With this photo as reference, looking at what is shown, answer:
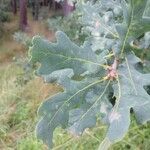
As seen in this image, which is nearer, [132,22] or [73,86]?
[132,22]

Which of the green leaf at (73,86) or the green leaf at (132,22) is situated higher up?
the green leaf at (132,22)

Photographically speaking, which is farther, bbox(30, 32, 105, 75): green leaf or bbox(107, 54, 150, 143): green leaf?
bbox(30, 32, 105, 75): green leaf

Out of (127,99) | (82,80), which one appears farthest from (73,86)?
(127,99)

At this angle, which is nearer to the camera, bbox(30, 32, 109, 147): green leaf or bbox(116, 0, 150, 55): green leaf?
bbox(116, 0, 150, 55): green leaf

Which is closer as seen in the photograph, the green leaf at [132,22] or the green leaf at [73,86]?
the green leaf at [132,22]

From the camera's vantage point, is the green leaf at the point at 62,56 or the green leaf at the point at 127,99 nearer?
the green leaf at the point at 127,99

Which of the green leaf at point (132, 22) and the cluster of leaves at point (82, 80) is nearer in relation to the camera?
the green leaf at point (132, 22)

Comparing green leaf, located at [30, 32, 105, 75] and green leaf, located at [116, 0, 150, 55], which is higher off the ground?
green leaf, located at [116, 0, 150, 55]

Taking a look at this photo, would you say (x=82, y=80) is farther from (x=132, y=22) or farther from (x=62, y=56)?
(x=132, y=22)

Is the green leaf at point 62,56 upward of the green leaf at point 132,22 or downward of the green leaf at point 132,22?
downward

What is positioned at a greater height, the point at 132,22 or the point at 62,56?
the point at 132,22

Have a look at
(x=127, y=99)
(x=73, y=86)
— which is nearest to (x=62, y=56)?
(x=73, y=86)

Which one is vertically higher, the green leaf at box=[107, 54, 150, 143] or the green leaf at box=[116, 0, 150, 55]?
the green leaf at box=[116, 0, 150, 55]
